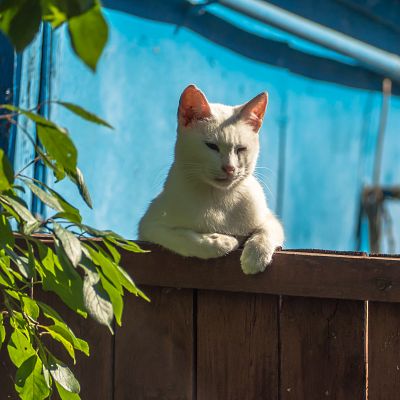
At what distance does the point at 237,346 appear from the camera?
7.72 ft

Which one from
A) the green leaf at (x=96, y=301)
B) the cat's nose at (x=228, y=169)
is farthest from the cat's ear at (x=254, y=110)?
the green leaf at (x=96, y=301)

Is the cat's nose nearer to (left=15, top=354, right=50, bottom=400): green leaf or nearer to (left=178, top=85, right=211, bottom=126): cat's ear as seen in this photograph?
(left=178, top=85, right=211, bottom=126): cat's ear

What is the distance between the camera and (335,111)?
16.5ft

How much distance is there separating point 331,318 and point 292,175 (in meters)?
2.55

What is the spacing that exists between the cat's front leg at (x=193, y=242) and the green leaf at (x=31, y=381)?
0.73 metres

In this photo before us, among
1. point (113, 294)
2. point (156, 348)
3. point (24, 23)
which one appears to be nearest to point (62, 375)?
point (113, 294)

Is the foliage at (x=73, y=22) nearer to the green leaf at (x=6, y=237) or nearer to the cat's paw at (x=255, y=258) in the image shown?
the green leaf at (x=6, y=237)

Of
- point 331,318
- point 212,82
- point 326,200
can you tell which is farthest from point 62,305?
point 326,200

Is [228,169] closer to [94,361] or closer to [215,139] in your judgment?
[215,139]

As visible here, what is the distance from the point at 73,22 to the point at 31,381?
0.96 meters

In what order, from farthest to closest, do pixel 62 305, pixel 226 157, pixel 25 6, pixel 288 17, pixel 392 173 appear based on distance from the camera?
pixel 392 173, pixel 288 17, pixel 226 157, pixel 62 305, pixel 25 6

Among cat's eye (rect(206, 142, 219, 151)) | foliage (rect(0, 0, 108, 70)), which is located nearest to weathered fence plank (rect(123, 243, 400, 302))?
cat's eye (rect(206, 142, 219, 151))

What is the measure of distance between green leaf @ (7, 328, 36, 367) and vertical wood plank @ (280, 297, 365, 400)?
28.1 inches

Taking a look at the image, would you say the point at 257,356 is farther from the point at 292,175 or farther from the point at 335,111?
the point at 335,111
